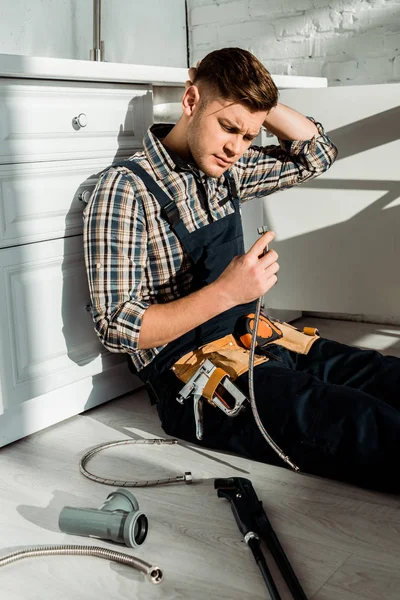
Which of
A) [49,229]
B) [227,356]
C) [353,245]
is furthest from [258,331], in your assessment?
[353,245]

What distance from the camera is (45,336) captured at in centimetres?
186

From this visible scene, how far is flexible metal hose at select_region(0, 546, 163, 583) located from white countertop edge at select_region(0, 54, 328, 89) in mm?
969

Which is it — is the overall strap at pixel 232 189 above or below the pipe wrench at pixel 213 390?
above

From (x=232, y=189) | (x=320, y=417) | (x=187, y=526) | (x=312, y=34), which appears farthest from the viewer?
(x=312, y=34)

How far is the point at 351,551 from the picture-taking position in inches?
52.7

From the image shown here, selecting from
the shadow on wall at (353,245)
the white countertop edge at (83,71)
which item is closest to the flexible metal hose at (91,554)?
the white countertop edge at (83,71)

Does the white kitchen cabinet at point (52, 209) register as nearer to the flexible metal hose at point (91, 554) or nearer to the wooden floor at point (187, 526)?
the wooden floor at point (187, 526)

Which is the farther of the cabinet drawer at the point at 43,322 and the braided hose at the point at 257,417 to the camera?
the cabinet drawer at the point at 43,322

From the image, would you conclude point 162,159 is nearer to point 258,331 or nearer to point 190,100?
point 190,100

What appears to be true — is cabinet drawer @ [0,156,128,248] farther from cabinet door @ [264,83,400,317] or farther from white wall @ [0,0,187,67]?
white wall @ [0,0,187,67]

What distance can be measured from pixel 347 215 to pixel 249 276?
937 mm

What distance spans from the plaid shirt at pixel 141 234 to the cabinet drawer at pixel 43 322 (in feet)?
0.67

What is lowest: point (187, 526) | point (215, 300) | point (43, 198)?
point (187, 526)

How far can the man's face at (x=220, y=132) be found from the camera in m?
1.61
